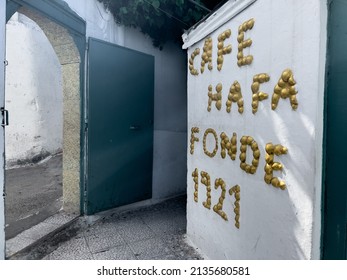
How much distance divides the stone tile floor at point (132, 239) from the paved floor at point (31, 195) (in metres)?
0.64

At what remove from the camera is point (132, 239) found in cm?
302

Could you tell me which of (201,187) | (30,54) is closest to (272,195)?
(201,187)

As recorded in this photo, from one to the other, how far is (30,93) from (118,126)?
11.4 ft

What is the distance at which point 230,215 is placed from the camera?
215 cm

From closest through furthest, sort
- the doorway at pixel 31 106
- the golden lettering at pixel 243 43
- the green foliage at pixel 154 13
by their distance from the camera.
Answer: the golden lettering at pixel 243 43
the green foliage at pixel 154 13
the doorway at pixel 31 106

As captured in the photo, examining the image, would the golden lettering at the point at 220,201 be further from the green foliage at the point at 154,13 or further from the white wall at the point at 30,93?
the white wall at the point at 30,93

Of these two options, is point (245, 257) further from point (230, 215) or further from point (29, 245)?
point (29, 245)

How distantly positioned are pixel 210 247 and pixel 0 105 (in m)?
2.19

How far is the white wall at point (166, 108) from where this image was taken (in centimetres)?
389

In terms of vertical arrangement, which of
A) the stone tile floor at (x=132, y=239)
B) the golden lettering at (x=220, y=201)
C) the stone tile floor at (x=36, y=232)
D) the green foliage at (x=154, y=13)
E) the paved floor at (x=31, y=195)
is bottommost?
the stone tile floor at (x=132, y=239)

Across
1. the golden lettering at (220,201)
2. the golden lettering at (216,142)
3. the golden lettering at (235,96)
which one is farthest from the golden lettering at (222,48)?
the golden lettering at (220,201)

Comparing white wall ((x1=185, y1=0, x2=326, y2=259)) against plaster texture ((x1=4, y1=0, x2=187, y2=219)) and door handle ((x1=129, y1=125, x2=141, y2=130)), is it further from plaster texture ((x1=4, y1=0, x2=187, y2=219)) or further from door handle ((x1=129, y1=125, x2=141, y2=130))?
plaster texture ((x1=4, y1=0, x2=187, y2=219))

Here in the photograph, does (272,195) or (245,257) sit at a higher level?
Answer: (272,195)

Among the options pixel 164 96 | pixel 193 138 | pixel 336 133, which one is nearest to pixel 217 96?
pixel 193 138
